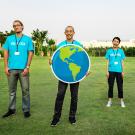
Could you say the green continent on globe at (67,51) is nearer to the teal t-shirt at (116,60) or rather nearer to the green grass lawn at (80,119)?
the green grass lawn at (80,119)

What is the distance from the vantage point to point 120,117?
24.5 ft

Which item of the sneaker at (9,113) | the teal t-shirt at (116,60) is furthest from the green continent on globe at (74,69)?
the teal t-shirt at (116,60)

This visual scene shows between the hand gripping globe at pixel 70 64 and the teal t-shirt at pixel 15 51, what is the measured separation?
2.37 feet

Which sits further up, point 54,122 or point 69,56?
point 69,56

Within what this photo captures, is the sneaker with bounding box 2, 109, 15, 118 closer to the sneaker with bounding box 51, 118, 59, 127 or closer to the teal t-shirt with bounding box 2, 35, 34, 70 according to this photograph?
the teal t-shirt with bounding box 2, 35, 34, 70

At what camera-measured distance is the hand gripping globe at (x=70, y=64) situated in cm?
684

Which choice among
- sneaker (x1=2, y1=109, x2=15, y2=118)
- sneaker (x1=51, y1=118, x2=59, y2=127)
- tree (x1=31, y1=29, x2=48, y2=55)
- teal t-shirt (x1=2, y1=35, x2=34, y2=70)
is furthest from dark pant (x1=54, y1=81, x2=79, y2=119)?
tree (x1=31, y1=29, x2=48, y2=55)

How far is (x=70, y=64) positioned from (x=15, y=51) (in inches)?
46.4

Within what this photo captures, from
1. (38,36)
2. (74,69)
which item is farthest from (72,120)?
(38,36)

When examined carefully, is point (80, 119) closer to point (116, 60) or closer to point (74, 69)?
point (74, 69)

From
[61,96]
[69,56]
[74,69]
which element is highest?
[69,56]

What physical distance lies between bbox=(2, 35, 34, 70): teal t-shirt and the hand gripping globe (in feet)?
2.37

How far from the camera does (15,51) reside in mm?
7258

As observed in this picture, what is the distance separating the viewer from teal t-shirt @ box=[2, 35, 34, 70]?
725cm
